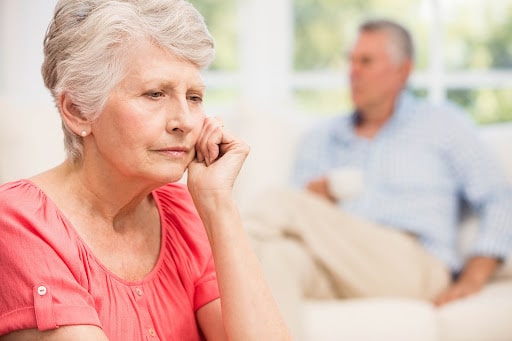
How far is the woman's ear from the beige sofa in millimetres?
1527

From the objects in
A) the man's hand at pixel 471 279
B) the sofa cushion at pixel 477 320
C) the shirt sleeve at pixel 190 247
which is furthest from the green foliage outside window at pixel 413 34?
the shirt sleeve at pixel 190 247

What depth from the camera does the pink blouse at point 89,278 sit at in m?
1.36

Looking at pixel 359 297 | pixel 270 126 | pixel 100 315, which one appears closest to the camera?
pixel 100 315

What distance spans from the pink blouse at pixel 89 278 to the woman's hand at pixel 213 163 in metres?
0.13

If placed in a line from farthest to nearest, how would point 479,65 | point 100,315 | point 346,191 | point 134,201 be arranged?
point 479,65 < point 346,191 < point 134,201 < point 100,315

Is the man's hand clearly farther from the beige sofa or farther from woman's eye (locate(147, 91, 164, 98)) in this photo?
woman's eye (locate(147, 91, 164, 98))

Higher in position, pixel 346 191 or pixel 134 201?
pixel 134 201

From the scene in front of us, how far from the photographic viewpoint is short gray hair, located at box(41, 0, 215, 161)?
143 centimetres

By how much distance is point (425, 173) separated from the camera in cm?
346

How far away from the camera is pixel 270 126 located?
3.60 metres

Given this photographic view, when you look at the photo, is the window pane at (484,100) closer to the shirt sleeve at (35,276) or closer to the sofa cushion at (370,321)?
the sofa cushion at (370,321)

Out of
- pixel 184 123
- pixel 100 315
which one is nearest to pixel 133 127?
pixel 184 123

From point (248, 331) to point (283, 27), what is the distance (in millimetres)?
3550

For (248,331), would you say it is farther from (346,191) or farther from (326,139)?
(326,139)
